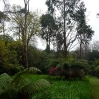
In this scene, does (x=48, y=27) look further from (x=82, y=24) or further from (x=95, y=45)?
(x=95, y=45)

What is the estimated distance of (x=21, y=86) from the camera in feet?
23.8

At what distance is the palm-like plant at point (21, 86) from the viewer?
22.1 ft

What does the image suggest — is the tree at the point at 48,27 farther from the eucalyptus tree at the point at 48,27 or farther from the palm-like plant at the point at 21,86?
the palm-like plant at the point at 21,86

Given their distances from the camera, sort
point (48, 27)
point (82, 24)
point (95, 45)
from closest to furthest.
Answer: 1. point (82, 24)
2. point (48, 27)
3. point (95, 45)

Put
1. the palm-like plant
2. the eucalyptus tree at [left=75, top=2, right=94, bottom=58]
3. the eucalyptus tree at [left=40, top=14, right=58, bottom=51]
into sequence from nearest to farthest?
the palm-like plant → the eucalyptus tree at [left=75, top=2, right=94, bottom=58] → the eucalyptus tree at [left=40, top=14, right=58, bottom=51]

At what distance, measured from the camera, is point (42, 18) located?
2872 centimetres

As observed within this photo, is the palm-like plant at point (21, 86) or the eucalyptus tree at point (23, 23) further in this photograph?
the eucalyptus tree at point (23, 23)

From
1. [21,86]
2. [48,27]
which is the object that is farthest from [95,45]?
[21,86]

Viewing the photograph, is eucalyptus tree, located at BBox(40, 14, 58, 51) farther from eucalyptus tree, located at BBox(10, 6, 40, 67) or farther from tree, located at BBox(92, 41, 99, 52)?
tree, located at BBox(92, 41, 99, 52)

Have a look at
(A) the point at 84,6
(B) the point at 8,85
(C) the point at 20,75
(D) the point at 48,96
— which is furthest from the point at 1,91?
(A) the point at 84,6

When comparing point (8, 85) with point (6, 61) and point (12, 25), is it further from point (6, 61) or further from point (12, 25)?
point (12, 25)

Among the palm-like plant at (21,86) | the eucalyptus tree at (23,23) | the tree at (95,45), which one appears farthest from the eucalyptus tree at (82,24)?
the palm-like plant at (21,86)

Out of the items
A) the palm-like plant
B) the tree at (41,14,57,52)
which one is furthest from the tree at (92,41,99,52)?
the palm-like plant

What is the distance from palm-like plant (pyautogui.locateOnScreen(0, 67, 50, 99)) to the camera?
266 inches
